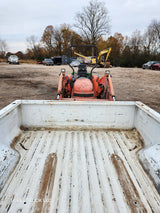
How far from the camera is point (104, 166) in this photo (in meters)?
1.89

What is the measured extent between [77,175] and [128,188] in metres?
0.59

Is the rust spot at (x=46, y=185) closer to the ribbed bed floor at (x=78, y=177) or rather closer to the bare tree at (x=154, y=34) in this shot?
the ribbed bed floor at (x=78, y=177)

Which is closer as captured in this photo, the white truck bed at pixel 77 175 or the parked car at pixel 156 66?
the white truck bed at pixel 77 175

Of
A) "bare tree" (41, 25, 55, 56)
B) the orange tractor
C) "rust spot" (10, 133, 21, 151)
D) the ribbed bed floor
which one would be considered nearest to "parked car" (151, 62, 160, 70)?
the orange tractor

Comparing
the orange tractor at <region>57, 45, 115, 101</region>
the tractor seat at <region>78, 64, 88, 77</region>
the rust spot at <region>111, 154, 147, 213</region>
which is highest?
the tractor seat at <region>78, 64, 88, 77</region>

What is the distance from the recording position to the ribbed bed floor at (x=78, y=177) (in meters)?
1.44

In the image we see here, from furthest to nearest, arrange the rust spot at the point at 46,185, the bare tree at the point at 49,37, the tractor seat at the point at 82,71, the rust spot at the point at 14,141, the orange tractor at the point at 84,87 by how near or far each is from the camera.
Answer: the bare tree at the point at 49,37, the tractor seat at the point at 82,71, the orange tractor at the point at 84,87, the rust spot at the point at 14,141, the rust spot at the point at 46,185

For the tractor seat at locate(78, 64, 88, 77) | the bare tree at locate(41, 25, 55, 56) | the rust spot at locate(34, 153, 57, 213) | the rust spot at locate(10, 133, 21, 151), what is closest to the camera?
the rust spot at locate(34, 153, 57, 213)

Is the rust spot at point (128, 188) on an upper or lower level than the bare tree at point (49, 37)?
lower

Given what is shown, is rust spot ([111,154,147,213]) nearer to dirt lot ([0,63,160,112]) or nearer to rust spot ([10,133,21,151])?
rust spot ([10,133,21,151])

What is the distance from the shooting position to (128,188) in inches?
63.7

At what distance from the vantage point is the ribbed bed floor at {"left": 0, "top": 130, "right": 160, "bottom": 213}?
1.44 meters

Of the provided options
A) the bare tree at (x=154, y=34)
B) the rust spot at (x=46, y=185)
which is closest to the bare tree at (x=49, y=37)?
the bare tree at (x=154, y=34)

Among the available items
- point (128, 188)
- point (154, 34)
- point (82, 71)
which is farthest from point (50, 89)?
point (154, 34)
